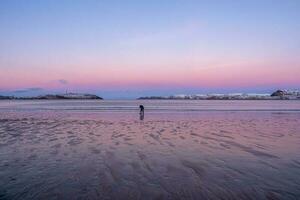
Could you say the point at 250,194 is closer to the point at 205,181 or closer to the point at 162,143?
the point at 205,181

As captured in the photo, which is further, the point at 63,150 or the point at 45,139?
the point at 45,139

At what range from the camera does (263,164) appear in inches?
392

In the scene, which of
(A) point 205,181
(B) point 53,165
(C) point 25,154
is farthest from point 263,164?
Result: (C) point 25,154

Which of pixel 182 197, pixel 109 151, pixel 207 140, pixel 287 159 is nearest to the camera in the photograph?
pixel 182 197

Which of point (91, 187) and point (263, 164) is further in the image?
point (263, 164)

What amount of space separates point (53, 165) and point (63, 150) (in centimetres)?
282

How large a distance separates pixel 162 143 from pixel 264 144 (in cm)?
456

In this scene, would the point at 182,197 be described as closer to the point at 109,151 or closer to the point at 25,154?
the point at 109,151

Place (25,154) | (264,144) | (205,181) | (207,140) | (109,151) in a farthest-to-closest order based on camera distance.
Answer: (207,140) → (264,144) → (109,151) → (25,154) → (205,181)

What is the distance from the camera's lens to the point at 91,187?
7.38 m

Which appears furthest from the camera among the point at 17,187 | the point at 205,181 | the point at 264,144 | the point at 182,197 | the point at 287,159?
the point at 264,144

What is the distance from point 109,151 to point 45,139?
16.0 ft

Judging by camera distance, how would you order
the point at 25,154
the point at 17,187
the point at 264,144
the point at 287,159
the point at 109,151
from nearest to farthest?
1. the point at 17,187
2. the point at 287,159
3. the point at 25,154
4. the point at 109,151
5. the point at 264,144

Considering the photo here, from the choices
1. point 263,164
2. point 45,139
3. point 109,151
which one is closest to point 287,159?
point 263,164
